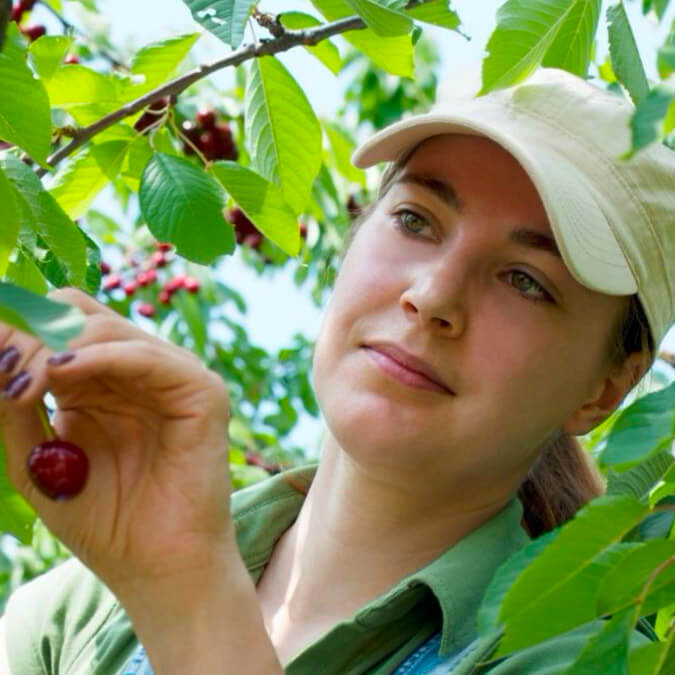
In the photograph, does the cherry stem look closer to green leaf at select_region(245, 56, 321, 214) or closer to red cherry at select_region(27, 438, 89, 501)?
red cherry at select_region(27, 438, 89, 501)

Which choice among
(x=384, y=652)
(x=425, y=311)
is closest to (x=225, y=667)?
(x=384, y=652)

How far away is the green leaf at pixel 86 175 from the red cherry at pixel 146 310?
3129 mm

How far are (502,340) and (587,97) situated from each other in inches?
13.2

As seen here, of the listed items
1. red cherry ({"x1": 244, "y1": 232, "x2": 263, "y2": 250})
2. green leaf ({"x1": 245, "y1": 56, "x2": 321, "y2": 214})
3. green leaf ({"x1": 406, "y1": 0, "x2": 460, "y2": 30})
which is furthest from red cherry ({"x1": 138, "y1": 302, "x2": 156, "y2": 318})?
green leaf ({"x1": 406, "y1": 0, "x2": 460, "y2": 30})

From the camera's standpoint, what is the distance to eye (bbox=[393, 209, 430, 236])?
190 centimetres

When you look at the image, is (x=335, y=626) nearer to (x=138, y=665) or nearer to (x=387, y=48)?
(x=138, y=665)

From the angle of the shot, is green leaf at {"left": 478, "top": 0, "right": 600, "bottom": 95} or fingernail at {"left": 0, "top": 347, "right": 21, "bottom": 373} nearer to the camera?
fingernail at {"left": 0, "top": 347, "right": 21, "bottom": 373}

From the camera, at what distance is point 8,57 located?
1.62 meters

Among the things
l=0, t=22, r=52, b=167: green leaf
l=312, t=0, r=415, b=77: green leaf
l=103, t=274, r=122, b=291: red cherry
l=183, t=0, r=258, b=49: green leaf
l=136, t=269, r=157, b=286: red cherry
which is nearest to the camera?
l=183, t=0, r=258, b=49: green leaf

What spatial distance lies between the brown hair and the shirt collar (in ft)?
0.31

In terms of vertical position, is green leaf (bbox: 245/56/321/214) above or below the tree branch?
below

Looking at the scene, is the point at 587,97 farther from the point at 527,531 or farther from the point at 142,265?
the point at 142,265

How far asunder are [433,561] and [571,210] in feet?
1.56

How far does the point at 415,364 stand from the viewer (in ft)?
5.84
